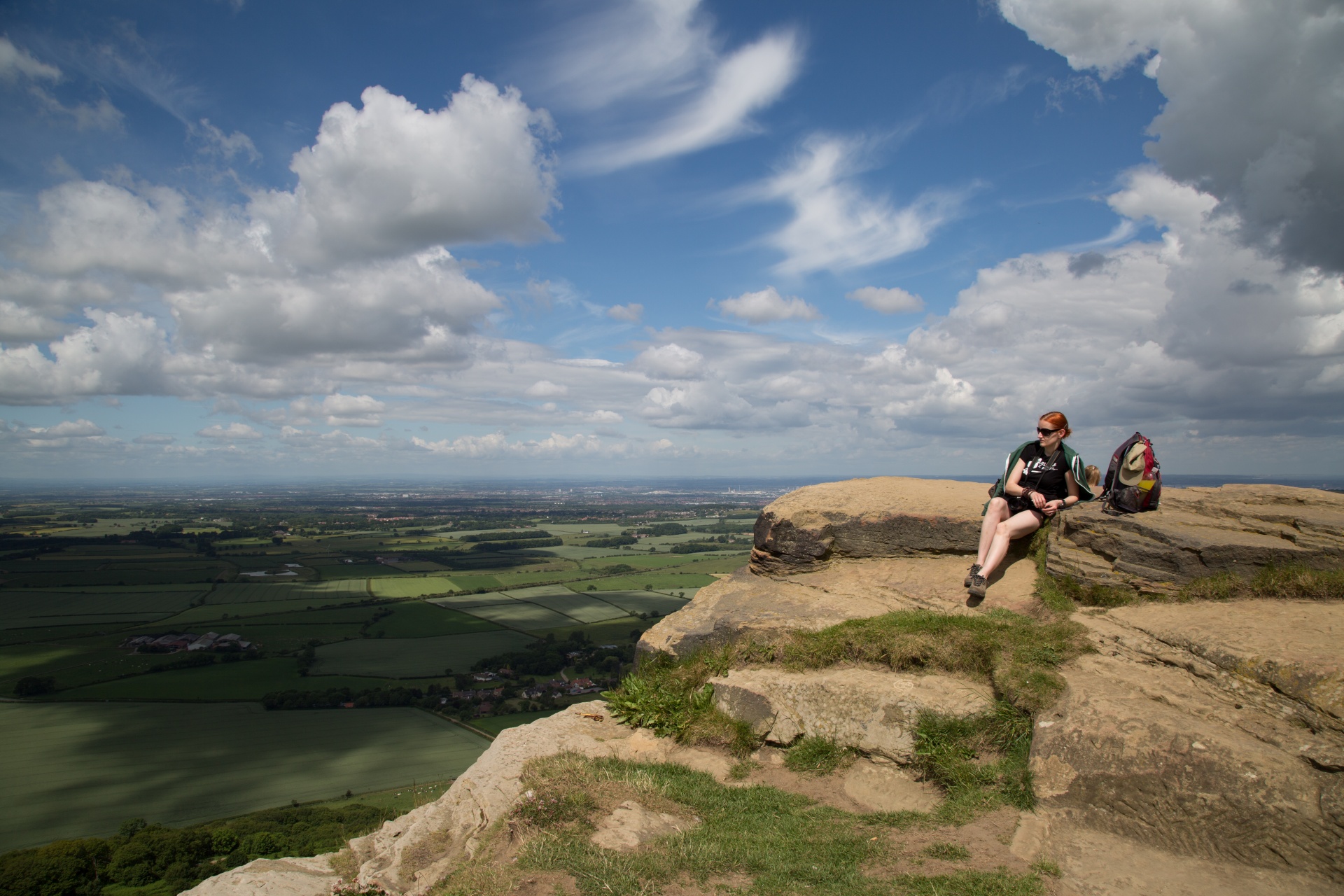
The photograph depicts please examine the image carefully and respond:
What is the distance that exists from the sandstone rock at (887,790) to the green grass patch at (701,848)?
46cm

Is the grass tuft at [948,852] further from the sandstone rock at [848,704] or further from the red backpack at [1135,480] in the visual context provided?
the red backpack at [1135,480]

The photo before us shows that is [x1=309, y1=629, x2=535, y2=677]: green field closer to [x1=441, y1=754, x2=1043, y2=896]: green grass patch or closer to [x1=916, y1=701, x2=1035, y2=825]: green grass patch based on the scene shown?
[x1=441, y1=754, x2=1043, y2=896]: green grass patch

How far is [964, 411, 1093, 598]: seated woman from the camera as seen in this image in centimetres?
997

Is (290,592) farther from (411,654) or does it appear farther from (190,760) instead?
(190,760)

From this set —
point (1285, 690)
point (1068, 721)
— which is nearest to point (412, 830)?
point (1068, 721)

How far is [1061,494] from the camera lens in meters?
10.5

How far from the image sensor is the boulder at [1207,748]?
518cm

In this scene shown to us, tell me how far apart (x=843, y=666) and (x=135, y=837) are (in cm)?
2987

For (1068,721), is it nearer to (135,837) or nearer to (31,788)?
(135,837)

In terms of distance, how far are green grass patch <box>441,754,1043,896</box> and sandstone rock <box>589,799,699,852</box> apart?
0.34 ft

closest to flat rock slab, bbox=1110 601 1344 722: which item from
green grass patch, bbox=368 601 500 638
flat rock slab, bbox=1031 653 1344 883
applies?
flat rock slab, bbox=1031 653 1344 883

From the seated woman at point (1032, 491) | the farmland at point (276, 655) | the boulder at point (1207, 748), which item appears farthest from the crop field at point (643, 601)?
the boulder at point (1207, 748)

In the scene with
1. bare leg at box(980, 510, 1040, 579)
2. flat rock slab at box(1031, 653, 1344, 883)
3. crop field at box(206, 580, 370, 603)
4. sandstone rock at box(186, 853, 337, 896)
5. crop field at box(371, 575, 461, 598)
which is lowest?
crop field at box(371, 575, 461, 598)

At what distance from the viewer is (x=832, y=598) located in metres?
11.0
